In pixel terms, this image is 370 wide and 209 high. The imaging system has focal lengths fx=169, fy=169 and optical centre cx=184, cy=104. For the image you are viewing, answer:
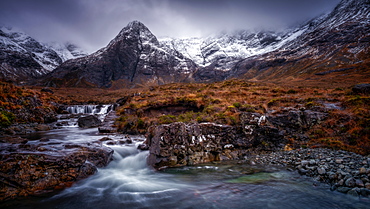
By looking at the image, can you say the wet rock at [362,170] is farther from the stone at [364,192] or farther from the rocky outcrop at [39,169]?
the rocky outcrop at [39,169]

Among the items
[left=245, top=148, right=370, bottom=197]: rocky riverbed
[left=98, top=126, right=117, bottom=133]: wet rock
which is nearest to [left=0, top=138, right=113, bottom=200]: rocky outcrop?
[left=245, top=148, right=370, bottom=197]: rocky riverbed

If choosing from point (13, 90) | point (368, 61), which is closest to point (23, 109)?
point (13, 90)

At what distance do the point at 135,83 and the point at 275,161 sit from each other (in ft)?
522

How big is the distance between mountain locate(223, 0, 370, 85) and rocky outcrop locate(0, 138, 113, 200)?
3885 inches

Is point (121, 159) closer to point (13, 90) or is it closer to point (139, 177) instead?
point (139, 177)

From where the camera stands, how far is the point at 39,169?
21.5 ft

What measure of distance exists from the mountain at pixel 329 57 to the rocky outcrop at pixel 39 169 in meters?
98.7

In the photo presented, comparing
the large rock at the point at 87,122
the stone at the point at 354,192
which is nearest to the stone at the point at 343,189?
the stone at the point at 354,192

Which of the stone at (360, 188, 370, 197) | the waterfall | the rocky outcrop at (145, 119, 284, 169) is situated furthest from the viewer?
the waterfall

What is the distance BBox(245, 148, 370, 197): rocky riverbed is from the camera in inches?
225

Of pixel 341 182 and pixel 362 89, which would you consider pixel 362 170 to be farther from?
pixel 362 89

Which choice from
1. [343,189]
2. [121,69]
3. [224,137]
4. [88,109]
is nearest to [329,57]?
[224,137]

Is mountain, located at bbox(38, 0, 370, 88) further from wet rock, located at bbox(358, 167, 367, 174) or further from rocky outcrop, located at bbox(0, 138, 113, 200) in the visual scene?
rocky outcrop, located at bbox(0, 138, 113, 200)

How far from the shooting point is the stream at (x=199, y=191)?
5512 millimetres
